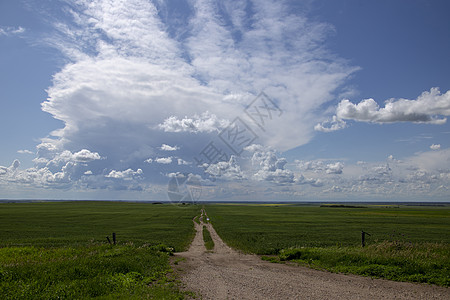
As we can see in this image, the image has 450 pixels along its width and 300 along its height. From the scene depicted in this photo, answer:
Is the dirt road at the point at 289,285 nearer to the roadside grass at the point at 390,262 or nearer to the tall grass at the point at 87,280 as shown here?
the roadside grass at the point at 390,262

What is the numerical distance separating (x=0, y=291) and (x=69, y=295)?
8.07 feet

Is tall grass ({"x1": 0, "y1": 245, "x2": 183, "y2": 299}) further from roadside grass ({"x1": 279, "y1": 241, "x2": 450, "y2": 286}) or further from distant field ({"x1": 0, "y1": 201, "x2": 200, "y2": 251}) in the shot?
distant field ({"x1": 0, "y1": 201, "x2": 200, "y2": 251})

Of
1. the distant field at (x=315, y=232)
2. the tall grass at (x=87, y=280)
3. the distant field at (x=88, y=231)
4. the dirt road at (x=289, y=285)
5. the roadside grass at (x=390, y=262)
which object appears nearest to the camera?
the tall grass at (x=87, y=280)

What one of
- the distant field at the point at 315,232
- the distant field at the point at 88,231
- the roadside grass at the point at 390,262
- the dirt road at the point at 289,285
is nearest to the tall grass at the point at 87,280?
the dirt road at the point at 289,285

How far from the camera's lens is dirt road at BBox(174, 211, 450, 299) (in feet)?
36.3

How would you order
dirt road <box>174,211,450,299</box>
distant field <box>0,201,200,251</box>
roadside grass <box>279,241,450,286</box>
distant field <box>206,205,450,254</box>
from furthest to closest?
distant field <box>0,201,200,251</box>
distant field <box>206,205,450,254</box>
roadside grass <box>279,241,450,286</box>
dirt road <box>174,211,450,299</box>

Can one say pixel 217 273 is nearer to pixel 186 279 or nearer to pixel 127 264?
pixel 186 279

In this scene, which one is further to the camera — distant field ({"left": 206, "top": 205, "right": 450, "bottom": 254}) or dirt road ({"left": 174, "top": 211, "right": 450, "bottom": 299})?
distant field ({"left": 206, "top": 205, "right": 450, "bottom": 254})

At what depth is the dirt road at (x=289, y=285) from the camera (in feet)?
36.3

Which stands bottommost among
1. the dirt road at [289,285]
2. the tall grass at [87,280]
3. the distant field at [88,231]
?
the distant field at [88,231]

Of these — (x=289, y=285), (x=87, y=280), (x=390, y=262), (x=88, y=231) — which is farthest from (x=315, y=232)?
(x=87, y=280)

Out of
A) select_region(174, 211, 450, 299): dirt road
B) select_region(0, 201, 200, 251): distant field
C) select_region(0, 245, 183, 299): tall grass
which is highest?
select_region(0, 245, 183, 299): tall grass

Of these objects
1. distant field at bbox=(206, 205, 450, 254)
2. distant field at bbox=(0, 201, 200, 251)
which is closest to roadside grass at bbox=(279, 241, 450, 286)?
distant field at bbox=(206, 205, 450, 254)

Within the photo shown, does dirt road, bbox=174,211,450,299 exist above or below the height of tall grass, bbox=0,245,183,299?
below
